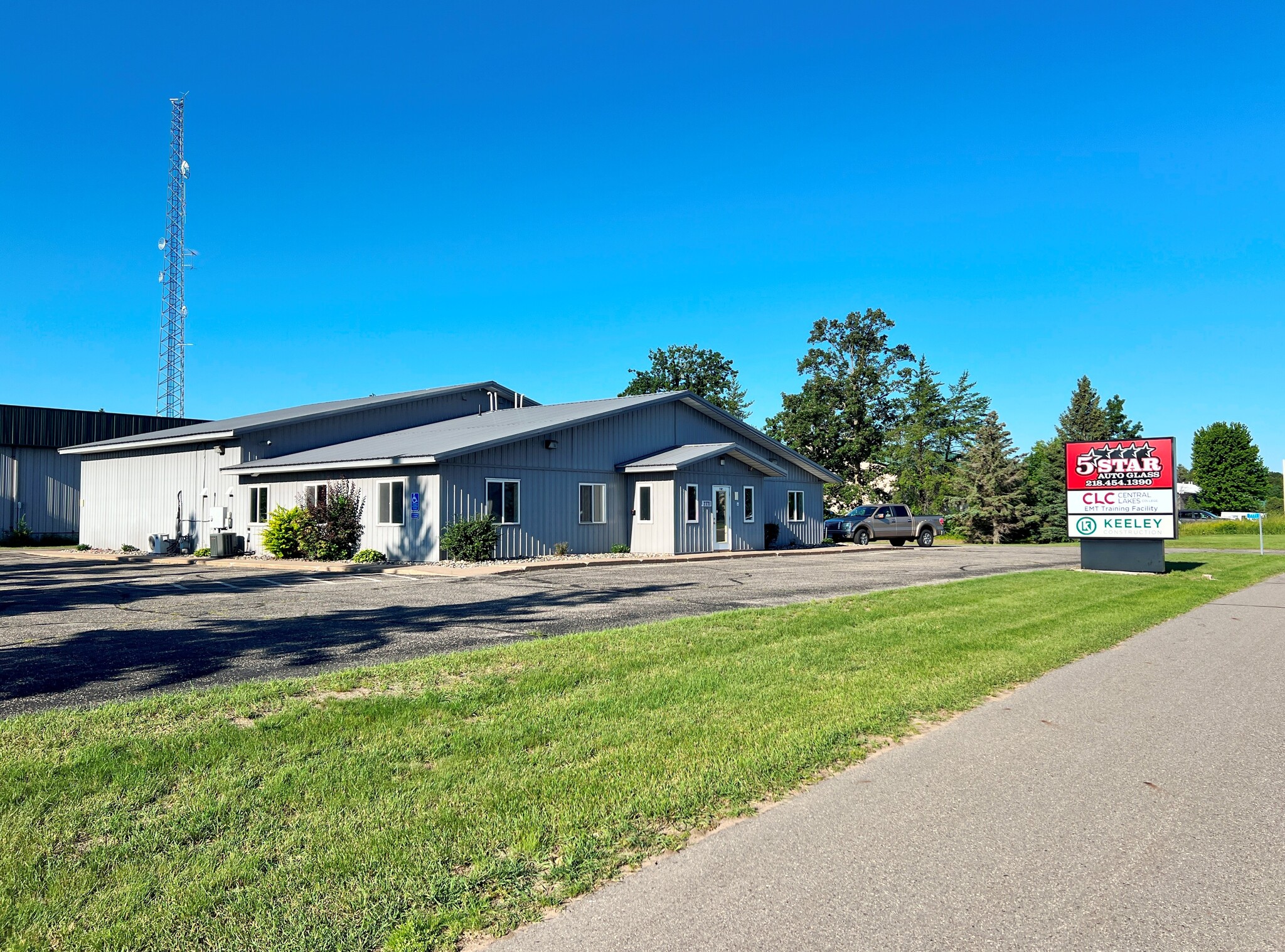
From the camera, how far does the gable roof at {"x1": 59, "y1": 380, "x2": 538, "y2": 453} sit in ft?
92.0

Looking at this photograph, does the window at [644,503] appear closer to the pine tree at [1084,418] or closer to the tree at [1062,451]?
the tree at [1062,451]

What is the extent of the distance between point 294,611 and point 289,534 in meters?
14.2

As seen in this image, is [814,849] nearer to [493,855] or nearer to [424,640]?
[493,855]

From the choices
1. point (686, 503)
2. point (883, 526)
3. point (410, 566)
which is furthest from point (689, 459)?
point (883, 526)

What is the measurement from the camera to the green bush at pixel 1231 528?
5350cm

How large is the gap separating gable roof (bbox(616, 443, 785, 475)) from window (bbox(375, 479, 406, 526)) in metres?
7.70

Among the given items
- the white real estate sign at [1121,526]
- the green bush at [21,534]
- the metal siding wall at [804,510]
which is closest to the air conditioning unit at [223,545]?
the green bush at [21,534]

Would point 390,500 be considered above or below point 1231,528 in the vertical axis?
above

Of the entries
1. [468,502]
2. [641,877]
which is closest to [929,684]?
[641,877]

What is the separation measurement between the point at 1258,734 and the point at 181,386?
5607 centimetres

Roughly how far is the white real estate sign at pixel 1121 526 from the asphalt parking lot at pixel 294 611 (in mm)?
1907

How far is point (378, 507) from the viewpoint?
80.5ft

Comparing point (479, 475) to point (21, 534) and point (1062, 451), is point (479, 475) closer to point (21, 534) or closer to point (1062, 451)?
point (21, 534)

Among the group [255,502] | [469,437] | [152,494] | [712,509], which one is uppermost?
[469,437]
